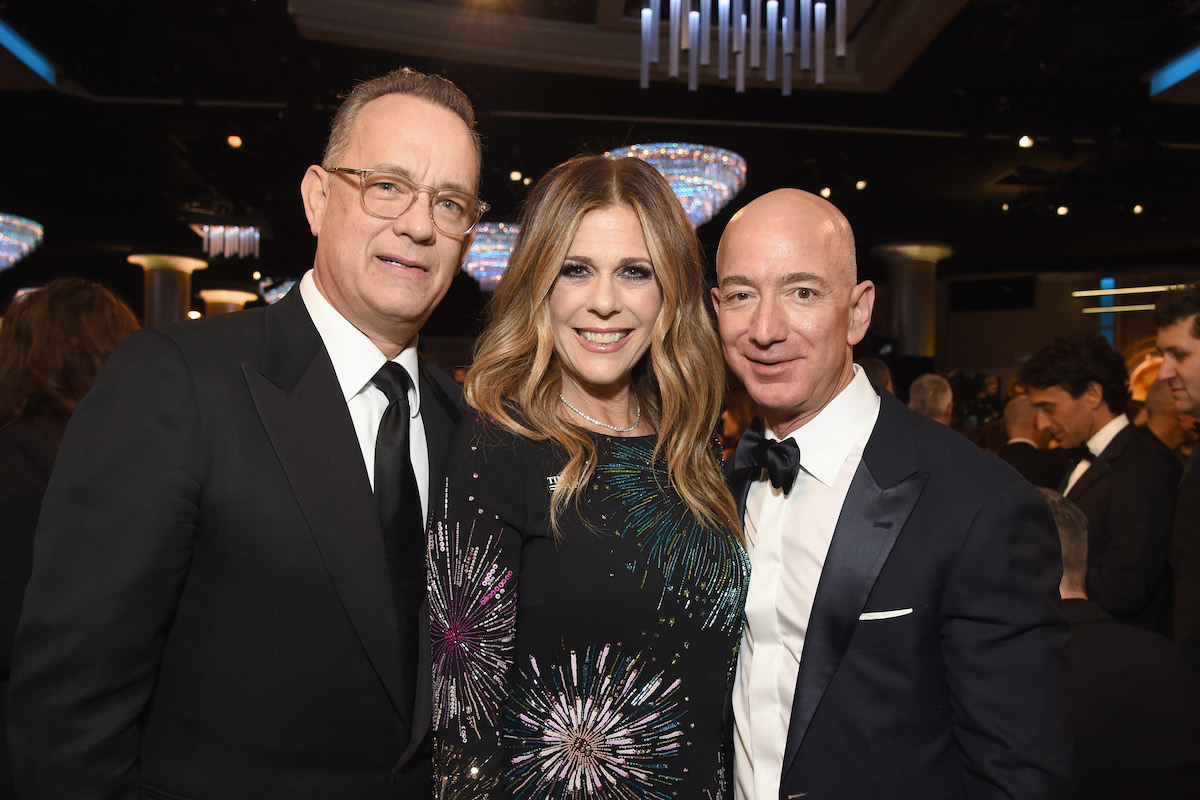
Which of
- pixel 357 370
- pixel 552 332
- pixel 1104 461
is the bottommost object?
pixel 1104 461

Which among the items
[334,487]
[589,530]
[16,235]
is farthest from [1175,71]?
[16,235]

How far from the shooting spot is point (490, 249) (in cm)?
995

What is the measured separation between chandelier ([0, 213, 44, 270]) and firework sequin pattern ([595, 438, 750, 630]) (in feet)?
33.4

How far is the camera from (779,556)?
1843 millimetres

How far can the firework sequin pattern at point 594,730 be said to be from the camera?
1.77 m

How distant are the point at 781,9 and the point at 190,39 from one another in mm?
4458

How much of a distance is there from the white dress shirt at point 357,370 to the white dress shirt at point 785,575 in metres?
0.76

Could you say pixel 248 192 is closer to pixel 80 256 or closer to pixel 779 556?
pixel 80 256

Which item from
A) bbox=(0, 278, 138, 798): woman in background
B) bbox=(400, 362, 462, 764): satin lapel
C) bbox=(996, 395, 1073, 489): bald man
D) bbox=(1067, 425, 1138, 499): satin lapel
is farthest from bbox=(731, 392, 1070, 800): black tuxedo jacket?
bbox=(996, 395, 1073, 489): bald man

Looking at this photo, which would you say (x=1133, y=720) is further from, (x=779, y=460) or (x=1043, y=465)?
(x=1043, y=465)

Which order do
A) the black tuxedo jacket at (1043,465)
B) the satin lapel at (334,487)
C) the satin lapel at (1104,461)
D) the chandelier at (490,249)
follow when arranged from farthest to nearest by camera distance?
the chandelier at (490,249)
the black tuxedo jacket at (1043,465)
the satin lapel at (1104,461)
the satin lapel at (334,487)

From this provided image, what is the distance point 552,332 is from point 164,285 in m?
14.2

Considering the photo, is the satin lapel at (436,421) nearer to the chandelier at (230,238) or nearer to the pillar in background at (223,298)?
the chandelier at (230,238)

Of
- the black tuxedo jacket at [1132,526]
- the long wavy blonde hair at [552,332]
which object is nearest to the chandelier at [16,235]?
the long wavy blonde hair at [552,332]
